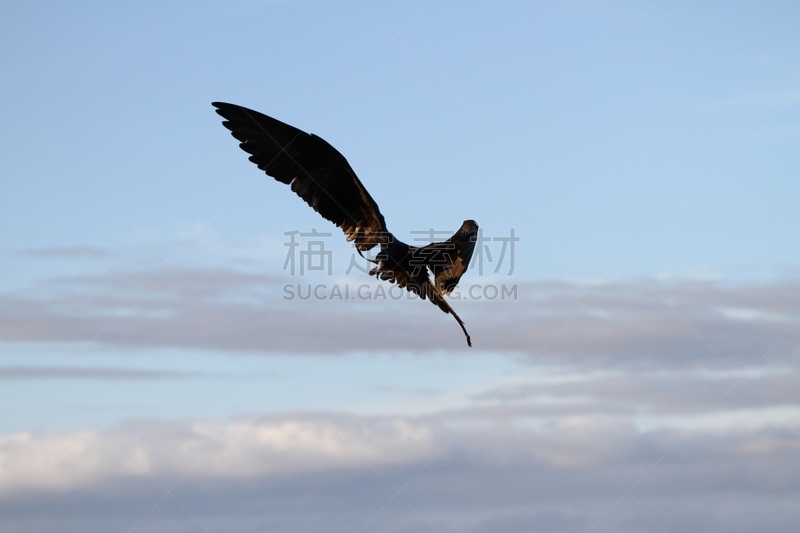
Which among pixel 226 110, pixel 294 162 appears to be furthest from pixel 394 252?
pixel 226 110

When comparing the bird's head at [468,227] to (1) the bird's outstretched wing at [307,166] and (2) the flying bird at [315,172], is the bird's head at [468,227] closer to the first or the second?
(2) the flying bird at [315,172]

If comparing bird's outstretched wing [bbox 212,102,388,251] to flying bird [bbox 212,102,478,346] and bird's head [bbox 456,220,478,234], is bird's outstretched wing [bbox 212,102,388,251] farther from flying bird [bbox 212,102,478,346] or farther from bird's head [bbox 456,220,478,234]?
bird's head [bbox 456,220,478,234]

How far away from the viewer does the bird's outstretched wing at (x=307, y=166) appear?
25562 millimetres

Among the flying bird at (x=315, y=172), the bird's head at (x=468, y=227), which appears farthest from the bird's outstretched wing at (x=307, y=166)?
the bird's head at (x=468, y=227)

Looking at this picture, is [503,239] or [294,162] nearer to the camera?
[294,162]

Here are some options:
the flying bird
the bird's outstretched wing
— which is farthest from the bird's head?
the bird's outstretched wing

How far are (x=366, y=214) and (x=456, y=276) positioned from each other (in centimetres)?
273

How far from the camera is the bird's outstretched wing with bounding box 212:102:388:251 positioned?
25562mm

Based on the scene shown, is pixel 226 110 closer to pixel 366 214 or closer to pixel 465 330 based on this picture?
pixel 366 214

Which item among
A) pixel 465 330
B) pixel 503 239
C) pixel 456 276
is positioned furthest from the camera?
pixel 503 239

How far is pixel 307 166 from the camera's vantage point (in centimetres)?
→ 2591

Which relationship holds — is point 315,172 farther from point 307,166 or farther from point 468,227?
point 468,227

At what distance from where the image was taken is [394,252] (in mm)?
24547

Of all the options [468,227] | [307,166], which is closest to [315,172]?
[307,166]
